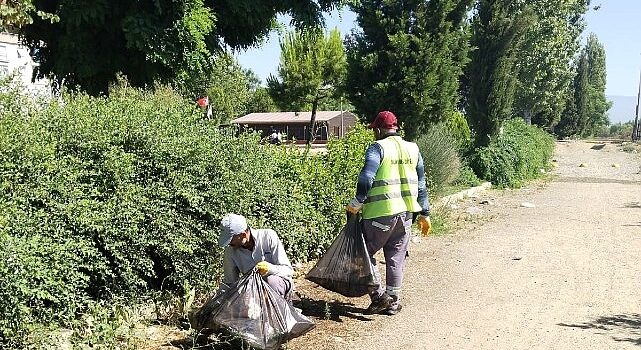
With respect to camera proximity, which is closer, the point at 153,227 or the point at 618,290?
the point at 153,227

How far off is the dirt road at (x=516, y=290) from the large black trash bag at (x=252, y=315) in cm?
54

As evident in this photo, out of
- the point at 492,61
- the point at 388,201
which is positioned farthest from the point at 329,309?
the point at 492,61

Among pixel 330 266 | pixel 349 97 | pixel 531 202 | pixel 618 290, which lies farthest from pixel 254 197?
pixel 531 202

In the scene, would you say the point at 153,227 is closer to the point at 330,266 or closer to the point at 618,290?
the point at 330,266

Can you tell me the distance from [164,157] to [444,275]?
3798 millimetres

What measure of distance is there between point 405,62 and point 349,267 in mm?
9250

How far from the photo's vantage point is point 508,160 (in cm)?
1905

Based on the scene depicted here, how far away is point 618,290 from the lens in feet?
23.0

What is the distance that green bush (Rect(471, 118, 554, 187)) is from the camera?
60.6 feet

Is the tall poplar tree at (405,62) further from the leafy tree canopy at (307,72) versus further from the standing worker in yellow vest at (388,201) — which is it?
the leafy tree canopy at (307,72)

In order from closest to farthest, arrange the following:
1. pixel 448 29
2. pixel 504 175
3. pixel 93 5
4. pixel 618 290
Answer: pixel 618 290 < pixel 93 5 < pixel 448 29 < pixel 504 175

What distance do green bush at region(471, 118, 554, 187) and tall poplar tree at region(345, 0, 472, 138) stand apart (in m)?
3.88

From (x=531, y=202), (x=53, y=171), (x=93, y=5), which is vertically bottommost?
(x=531, y=202)

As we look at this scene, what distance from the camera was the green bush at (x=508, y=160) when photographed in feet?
60.6
